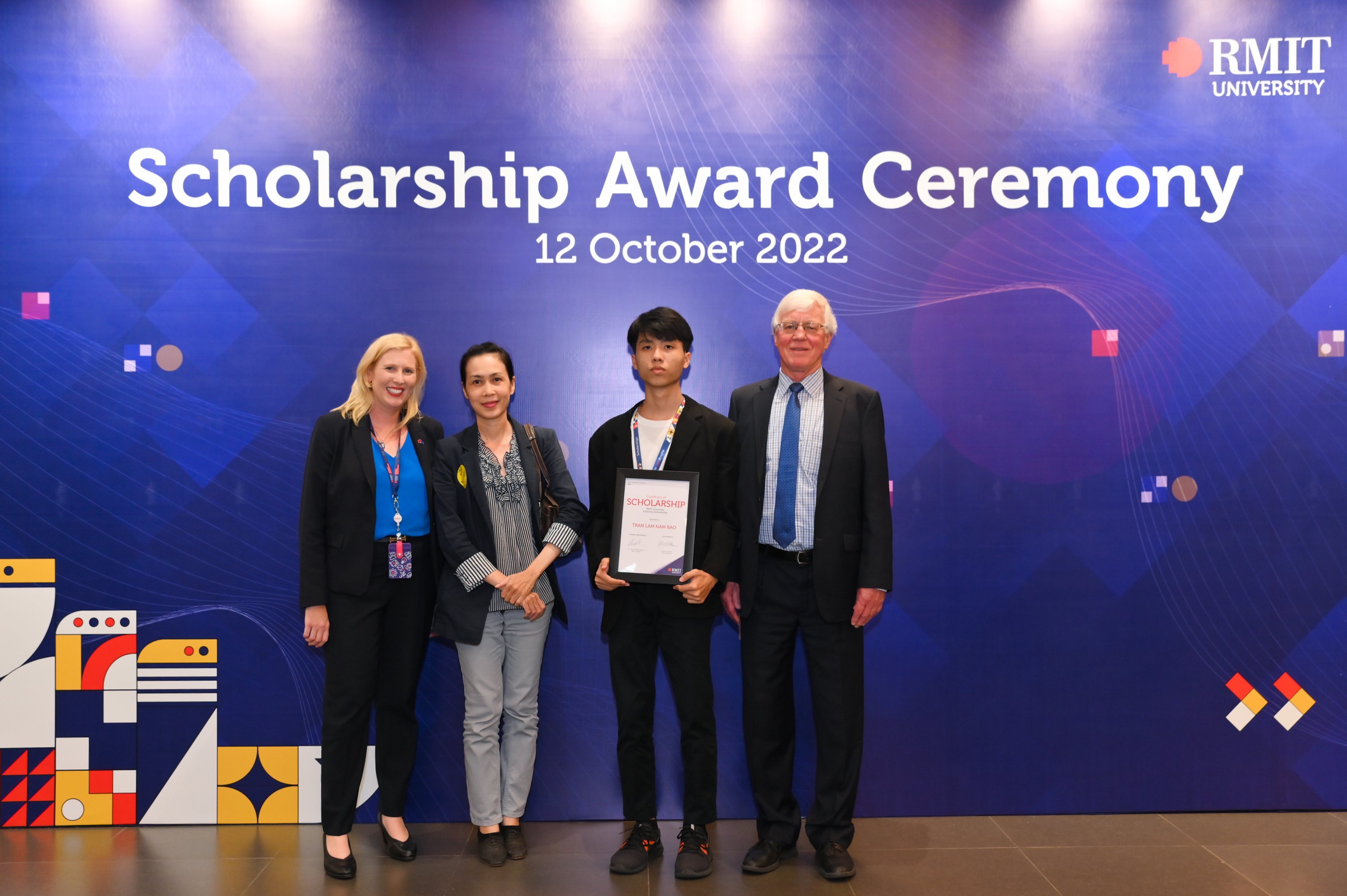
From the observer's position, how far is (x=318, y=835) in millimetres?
3533

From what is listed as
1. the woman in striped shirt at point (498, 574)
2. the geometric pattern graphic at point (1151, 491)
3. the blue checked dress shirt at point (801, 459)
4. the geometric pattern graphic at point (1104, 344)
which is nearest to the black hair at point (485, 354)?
the woman in striped shirt at point (498, 574)

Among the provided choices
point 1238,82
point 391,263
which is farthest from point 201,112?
point 1238,82

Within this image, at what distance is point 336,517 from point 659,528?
1.16m

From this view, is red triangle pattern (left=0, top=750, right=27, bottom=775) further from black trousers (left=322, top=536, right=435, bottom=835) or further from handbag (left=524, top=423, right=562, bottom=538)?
handbag (left=524, top=423, right=562, bottom=538)

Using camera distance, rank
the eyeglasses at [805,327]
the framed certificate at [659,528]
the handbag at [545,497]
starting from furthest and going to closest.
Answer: the handbag at [545,497], the eyeglasses at [805,327], the framed certificate at [659,528]

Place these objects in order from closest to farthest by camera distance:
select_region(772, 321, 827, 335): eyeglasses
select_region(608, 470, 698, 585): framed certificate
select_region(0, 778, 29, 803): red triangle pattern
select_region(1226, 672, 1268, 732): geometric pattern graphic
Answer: select_region(608, 470, 698, 585): framed certificate < select_region(772, 321, 827, 335): eyeglasses < select_region(0, 778, 29, 803): red triangle pattern < select_region(1226, 672, 1268, 732): geometric pattern graphic

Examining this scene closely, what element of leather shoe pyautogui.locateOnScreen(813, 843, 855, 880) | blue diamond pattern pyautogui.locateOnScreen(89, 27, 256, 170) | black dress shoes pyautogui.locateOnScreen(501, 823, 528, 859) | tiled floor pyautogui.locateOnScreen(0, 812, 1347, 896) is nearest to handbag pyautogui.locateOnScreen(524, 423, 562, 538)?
black dress shoes pyautogui.locateOnScreen(501, 823, 528, 859)

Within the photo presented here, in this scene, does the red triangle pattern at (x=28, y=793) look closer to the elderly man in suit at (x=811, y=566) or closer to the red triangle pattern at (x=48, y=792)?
the red triangle pattern at (x=48, y=792)

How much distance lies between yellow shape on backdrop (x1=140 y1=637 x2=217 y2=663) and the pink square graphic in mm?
1443

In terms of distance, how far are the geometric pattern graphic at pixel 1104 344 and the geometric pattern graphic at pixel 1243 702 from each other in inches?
58.3

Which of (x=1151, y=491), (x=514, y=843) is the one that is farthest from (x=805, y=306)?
(x=514, y=843)

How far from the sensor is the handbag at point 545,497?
3.25 meters

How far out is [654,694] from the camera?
319 cm

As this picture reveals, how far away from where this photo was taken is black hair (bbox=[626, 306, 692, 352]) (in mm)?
3066
